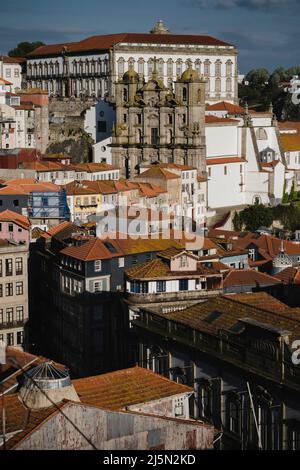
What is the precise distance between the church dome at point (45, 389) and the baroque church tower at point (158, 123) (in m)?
41.3

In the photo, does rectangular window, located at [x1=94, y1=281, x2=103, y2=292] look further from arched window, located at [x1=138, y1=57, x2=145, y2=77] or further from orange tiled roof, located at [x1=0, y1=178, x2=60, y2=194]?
arched window, located at [x1=138, y1=57, x2=145, y2=77]

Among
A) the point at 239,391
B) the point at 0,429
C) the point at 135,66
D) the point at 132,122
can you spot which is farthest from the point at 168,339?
the point at 135,66

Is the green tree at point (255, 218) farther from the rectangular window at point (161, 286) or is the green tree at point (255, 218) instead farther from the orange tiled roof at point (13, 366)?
the orange tiled roof at point (13, 366)

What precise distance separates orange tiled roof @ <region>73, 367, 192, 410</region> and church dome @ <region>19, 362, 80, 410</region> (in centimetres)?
89

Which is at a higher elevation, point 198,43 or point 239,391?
point 198,43

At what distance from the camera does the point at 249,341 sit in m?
21.0

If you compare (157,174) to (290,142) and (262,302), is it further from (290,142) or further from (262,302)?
(262,302)

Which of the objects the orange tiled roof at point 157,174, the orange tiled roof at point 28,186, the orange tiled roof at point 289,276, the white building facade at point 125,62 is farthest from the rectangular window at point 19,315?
the white building facade at point 125,62

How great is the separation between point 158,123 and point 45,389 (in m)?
43.9

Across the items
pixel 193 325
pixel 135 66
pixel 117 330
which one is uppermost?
pixel 135 66

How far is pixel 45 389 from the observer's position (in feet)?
57.8

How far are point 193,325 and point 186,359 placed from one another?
27.5 inches

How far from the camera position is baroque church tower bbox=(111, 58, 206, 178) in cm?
5925
